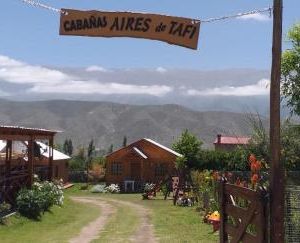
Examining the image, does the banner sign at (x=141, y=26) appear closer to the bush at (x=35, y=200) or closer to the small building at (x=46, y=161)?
the bush at (x=35, y=200)

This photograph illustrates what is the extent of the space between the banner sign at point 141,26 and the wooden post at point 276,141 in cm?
127

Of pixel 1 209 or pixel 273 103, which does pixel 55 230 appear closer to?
pixel 1 209

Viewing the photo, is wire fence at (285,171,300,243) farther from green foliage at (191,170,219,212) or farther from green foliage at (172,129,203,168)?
green foliage at (172,129,203,168)

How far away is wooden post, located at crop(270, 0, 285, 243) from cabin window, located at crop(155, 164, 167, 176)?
41844 millimetres

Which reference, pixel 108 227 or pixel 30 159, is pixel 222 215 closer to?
pixel 108 227

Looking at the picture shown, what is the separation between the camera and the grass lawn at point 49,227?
58.2 ft

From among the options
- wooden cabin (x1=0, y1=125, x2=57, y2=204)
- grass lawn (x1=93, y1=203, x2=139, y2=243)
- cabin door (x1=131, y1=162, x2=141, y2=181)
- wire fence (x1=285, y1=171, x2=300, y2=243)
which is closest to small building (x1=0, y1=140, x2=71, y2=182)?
cabin door (x1=131, y1=162, x2=141, y2=181)

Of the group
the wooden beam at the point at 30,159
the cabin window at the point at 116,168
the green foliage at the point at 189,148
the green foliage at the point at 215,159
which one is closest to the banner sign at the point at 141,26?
the wooden beam at the point at 30,159

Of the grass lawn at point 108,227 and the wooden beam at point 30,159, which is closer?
the grass lawn at point 108,227

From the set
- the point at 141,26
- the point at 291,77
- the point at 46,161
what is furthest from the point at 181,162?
the point at 141,26

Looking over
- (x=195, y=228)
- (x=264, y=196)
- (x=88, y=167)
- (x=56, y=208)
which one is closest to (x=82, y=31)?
(x=264, y=196)

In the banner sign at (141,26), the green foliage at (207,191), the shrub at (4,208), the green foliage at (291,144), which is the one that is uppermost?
the banner sign at (141,26)

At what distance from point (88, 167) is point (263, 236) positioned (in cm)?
4871

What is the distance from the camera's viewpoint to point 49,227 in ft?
70.7
